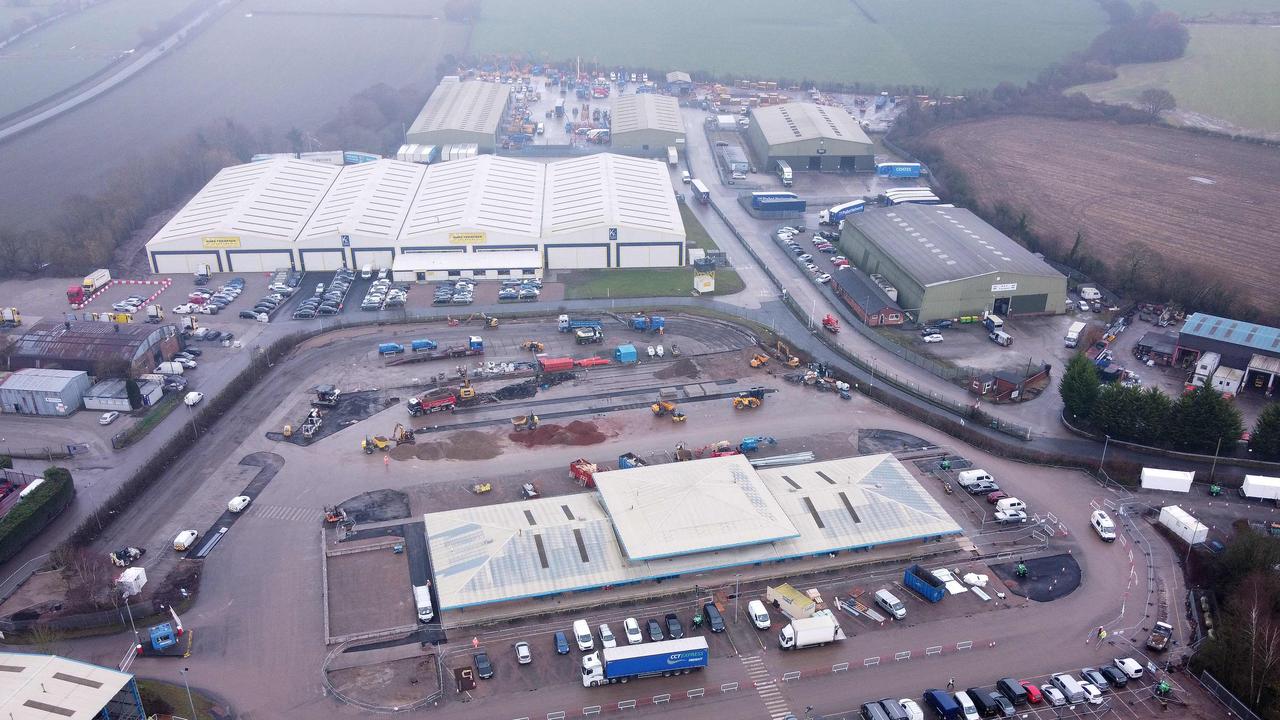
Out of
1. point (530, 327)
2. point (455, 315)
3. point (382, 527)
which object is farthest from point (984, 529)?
point (455, 315)

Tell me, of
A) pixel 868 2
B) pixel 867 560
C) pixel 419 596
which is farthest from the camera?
pixel 868 2

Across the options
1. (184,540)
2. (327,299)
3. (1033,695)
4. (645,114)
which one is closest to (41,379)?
(327,299)

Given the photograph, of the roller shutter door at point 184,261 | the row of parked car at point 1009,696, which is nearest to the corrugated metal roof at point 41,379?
the roller shutter door at point 184,261

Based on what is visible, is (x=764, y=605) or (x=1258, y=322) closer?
(x=764, y=605)

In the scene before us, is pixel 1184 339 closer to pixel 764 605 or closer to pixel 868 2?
pixel 764 605

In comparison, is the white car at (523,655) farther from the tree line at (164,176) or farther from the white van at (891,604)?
the tree line at (164,176)
